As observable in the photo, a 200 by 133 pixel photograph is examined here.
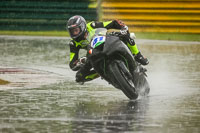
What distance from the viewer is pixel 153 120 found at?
8.59 meters

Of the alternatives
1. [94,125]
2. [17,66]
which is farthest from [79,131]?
[17,66]

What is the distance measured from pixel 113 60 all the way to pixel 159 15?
13131 mm

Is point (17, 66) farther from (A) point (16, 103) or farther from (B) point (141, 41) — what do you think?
(B) point (141, 41)

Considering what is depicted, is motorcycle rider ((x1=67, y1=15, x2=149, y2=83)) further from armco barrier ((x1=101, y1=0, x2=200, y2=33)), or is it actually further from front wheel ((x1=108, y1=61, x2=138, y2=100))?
armco barrier ((x1=101, y1=0, x2=200, y2=33))

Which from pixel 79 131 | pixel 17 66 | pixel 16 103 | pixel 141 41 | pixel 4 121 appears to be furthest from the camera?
pixel 141 41

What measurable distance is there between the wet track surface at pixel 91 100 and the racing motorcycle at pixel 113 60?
0.29 meters

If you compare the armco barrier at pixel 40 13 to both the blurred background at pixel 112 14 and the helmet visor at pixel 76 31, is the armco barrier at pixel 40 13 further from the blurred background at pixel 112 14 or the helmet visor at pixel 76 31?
the helmet visor at pixel 76 31

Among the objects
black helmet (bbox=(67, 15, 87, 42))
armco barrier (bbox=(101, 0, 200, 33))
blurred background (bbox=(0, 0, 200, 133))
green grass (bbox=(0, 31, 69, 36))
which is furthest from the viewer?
green grass (bbox=(0, 31, 69, 36))

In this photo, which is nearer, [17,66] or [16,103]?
[16,103]

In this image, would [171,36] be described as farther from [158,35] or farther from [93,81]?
[93,81]

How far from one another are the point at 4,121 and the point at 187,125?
2291 millimetres

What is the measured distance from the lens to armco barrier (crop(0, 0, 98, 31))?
82.0 feet

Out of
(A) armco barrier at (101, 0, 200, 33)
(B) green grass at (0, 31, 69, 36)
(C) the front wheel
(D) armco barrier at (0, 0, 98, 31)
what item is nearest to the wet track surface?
(C) the front wheel

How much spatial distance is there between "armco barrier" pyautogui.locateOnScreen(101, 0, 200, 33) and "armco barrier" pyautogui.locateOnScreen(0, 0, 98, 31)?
1474 mm
